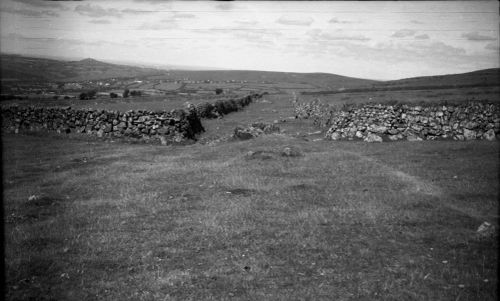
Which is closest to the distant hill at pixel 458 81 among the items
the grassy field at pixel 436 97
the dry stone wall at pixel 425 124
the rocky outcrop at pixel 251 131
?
the grassy field at pixel 436 97

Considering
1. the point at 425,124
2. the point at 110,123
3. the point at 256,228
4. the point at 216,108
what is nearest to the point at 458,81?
the point at 216,108

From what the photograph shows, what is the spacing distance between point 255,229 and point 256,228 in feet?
0.26

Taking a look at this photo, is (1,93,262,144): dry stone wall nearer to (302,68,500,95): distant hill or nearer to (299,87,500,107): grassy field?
(299,87,500,107): grassy field

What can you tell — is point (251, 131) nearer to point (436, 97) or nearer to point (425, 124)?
point (425, 124)

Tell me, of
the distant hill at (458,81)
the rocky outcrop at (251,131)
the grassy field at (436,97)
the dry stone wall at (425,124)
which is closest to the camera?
the dry stone wall at (425,124)

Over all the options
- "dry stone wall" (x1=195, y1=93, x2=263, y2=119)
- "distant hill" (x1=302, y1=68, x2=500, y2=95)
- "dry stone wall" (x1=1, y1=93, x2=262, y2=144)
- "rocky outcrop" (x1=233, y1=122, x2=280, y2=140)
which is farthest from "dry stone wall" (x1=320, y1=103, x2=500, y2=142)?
"distant hill" (x1=302, y1=68, x2=500, y2=95)

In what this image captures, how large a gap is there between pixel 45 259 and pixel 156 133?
2231 centimetres

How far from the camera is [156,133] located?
31.2 m

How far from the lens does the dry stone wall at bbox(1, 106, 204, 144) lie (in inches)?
1228

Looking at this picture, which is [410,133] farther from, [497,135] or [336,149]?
[336,149]

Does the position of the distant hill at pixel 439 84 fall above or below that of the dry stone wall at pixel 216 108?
above

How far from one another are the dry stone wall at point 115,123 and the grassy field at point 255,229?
9593 millimetres

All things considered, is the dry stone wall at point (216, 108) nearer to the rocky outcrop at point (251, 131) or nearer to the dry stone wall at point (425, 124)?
the rocky outcrop at point (251, 131)

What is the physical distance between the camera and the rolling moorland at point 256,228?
330 inches
